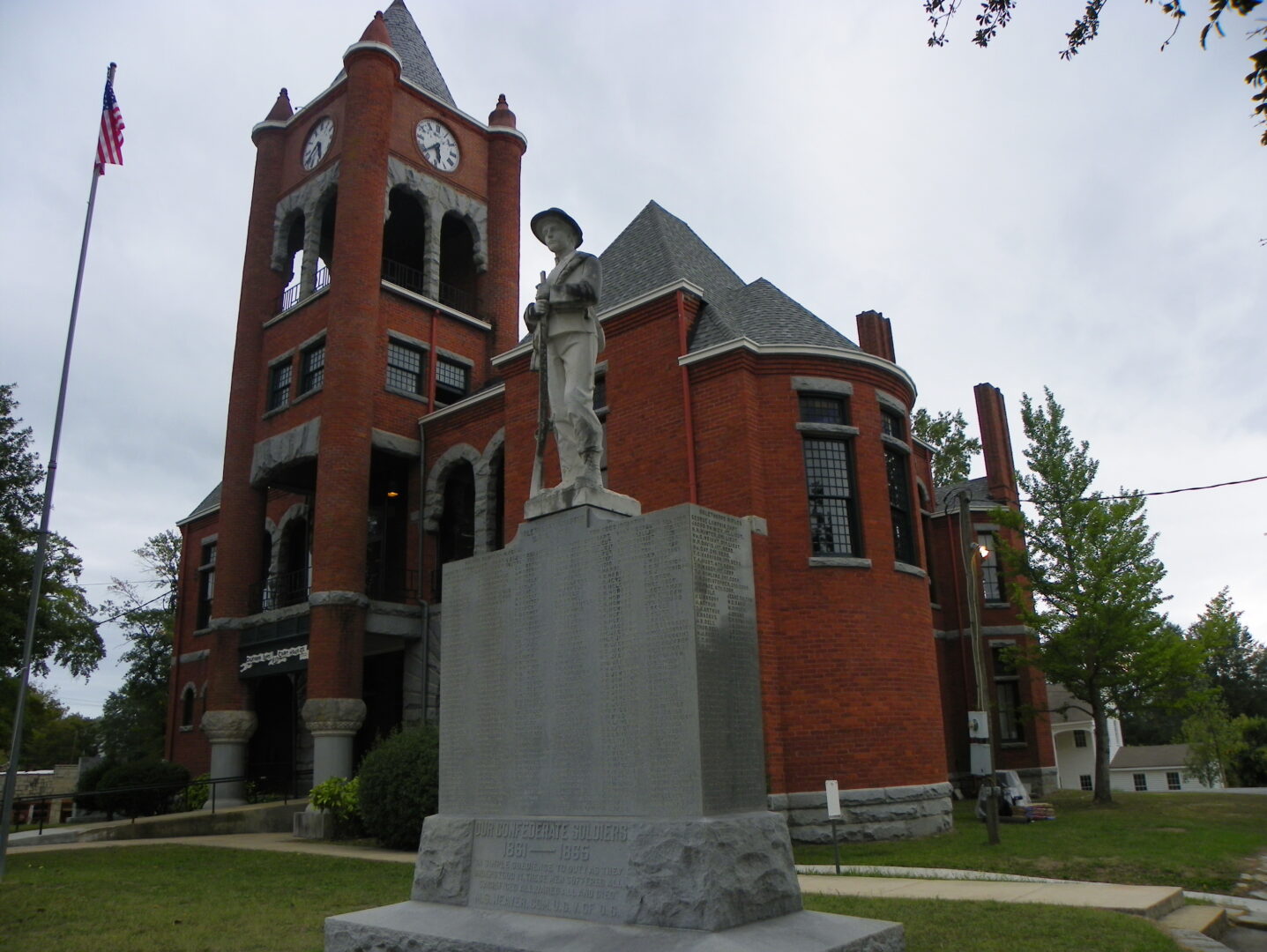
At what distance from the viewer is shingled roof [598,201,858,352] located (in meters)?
19.6

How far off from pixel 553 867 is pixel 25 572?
25.2 m

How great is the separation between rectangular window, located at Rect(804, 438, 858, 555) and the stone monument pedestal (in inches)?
459

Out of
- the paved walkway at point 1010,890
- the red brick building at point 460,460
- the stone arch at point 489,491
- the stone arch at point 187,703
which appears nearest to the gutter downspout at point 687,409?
the red brick building at point 460,460

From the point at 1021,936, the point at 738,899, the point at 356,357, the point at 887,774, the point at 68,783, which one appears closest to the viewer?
the point at 738,899

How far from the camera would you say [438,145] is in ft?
98.1

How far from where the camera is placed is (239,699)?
1013 inches

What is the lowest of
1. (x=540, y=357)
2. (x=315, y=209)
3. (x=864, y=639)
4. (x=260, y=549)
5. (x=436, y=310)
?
(x=864, y=639)

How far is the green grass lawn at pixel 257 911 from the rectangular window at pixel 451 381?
1546 centimetres

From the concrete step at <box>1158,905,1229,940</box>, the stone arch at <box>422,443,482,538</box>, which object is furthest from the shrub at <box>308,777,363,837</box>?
the concrete step at <box>1158,905,1229,940</box>

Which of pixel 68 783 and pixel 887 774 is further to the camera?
pixel 68 783

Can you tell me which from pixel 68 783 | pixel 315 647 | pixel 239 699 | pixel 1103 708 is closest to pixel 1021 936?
pixel 315 647

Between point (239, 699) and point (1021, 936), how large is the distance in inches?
896

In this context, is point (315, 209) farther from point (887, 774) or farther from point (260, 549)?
point (887, 774)

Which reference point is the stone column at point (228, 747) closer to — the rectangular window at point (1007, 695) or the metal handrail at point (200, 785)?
the metal handrail at point (200, 785)
